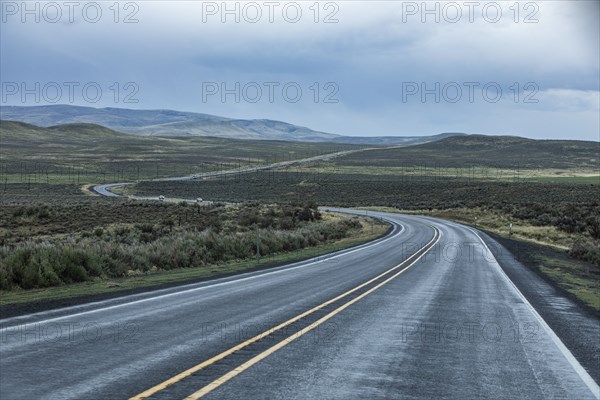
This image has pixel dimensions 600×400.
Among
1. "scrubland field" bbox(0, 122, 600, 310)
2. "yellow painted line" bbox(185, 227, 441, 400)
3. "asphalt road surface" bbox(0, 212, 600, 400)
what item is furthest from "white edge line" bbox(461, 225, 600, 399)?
"yellow painted line" bbox(185, 227, 441, 400)

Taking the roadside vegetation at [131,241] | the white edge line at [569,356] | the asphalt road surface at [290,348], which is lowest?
the white edge line at [569,356]

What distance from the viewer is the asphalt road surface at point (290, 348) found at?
271 inches

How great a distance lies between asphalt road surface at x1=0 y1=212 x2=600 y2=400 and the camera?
6879mm

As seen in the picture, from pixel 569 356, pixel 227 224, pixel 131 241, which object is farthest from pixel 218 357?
pixel 227 224

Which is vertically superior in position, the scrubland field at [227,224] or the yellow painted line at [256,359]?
the scrubland field at [227,224]

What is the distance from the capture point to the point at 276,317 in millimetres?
11484

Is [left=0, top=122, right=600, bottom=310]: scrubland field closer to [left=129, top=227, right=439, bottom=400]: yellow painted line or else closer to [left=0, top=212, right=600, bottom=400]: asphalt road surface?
[left=0, top=212, right=600, bottom=400]: asphalt road surface

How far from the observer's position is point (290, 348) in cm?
887

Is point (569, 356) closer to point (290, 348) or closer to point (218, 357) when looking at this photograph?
point (290, 348)

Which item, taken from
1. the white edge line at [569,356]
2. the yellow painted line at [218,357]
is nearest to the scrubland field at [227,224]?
the white edge line at [569,356]

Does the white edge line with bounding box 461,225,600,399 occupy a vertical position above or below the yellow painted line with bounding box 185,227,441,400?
below

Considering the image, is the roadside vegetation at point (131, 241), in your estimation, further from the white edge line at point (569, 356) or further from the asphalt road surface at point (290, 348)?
the white edge line at point (569, 356)

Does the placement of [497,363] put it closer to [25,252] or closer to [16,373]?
[16,373]

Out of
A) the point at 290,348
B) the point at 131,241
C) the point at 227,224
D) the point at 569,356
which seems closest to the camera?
the point at 290,348
